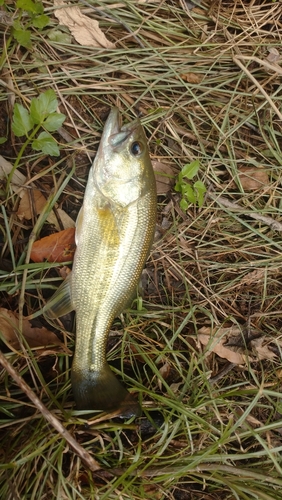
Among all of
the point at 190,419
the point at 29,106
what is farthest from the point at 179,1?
the point at 190,419

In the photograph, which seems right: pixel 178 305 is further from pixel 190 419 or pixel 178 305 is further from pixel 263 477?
pixel 263 477

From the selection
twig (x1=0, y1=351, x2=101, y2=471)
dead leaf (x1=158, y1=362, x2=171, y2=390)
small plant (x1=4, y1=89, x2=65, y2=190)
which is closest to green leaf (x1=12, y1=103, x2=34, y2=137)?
small plant (x1=4, y1=89, x2=65, y2=190)

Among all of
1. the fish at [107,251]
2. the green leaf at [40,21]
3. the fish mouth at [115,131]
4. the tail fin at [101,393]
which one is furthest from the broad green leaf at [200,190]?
the green leaf at [40,21]

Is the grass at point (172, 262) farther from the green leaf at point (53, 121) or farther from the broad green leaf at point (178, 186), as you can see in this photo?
the green leaf at point (53, 121)

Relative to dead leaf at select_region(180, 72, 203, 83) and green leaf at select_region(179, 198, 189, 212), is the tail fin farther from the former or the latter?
dead leaf at select_region(180, 72, 203, 83)

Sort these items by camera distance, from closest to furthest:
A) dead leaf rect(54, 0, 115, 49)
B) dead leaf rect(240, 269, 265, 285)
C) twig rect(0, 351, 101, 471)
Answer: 1. twig rect(0, 351, 101, 471)
2. dead leaf rect(54, 0, 115, 49)
3. dead leaf rect(240, 269, 265, 285)

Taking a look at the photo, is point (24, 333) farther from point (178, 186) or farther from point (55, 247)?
point (178, 186)
